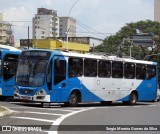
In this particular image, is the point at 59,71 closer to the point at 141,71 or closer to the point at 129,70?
the point at 129,70

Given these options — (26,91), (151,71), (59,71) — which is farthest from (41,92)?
(151,71)

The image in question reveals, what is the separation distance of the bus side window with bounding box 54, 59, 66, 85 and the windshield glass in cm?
64

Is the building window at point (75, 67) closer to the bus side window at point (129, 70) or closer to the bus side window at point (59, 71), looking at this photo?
the bus side window at point (59, 71)

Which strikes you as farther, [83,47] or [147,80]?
[83,47]

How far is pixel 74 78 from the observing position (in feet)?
82.8

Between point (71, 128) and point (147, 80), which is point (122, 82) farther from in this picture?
point (71, 128)

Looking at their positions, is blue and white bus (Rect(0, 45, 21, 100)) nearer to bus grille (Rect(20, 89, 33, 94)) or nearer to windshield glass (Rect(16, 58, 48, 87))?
windshield glass (Rect(16, 58, 48, 87))

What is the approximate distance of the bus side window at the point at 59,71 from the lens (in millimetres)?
24062

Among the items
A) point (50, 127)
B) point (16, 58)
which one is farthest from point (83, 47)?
point (50, 127)

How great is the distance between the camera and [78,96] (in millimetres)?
25938

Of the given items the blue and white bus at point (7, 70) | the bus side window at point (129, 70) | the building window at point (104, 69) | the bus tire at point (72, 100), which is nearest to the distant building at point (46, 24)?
the bus side window at point (129, 70)

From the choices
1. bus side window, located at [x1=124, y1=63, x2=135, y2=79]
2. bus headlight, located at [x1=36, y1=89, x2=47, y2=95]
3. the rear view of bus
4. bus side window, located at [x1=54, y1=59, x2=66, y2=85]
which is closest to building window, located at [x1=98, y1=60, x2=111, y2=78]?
bus side window, located at [x1=124, y1=63, x2=135, y2=79]

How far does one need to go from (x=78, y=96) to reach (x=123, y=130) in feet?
38.7

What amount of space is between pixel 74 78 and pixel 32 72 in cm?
254
